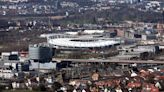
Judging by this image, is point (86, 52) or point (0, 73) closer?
point (0, 73)

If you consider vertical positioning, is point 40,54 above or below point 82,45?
above

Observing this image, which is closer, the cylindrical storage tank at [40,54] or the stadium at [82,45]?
the cylindrical storage tank at [40,54]

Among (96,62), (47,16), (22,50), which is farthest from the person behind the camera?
(47,16)

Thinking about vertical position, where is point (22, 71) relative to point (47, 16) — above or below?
above

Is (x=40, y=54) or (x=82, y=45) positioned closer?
(x=40, y=54)

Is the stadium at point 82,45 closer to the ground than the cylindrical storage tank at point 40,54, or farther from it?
closer to the ground

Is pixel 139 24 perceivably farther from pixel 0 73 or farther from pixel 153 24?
pixel 0 73

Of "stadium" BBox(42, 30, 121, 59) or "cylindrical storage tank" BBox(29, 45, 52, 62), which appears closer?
"cylindrical storage tank" BBox(29, 45, 52, 62)

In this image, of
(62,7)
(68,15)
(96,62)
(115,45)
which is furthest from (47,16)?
(96,62)

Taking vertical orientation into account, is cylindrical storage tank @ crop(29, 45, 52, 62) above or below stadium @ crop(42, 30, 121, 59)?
above

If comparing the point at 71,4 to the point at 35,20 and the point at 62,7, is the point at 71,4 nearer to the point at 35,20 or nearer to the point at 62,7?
the point at 62,7

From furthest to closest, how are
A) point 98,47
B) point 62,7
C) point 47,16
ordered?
point 62,7 < point 47,16 < point 98,47
